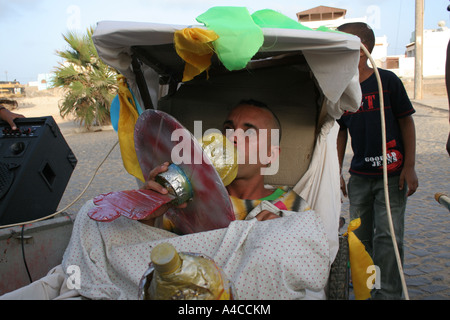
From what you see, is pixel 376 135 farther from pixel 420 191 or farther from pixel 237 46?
pixel 420 191

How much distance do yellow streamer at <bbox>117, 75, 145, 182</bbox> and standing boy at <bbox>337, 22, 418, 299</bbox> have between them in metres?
1.47

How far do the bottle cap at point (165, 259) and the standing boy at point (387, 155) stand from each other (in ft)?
6.03

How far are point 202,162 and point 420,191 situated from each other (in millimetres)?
4807

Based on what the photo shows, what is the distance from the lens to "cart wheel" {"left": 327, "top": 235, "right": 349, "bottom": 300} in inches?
67.7

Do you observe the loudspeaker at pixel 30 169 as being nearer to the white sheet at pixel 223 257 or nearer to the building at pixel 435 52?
the white sheet at pixel 223 257

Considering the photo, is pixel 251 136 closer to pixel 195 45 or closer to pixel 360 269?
pixel 195 45

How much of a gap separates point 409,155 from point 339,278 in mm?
1181

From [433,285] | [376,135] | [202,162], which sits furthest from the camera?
[433,285]

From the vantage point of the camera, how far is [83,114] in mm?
14391

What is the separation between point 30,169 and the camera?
2.61m

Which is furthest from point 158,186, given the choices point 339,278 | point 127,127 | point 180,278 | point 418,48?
point 418,48

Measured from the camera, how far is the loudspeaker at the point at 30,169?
2508 mm
